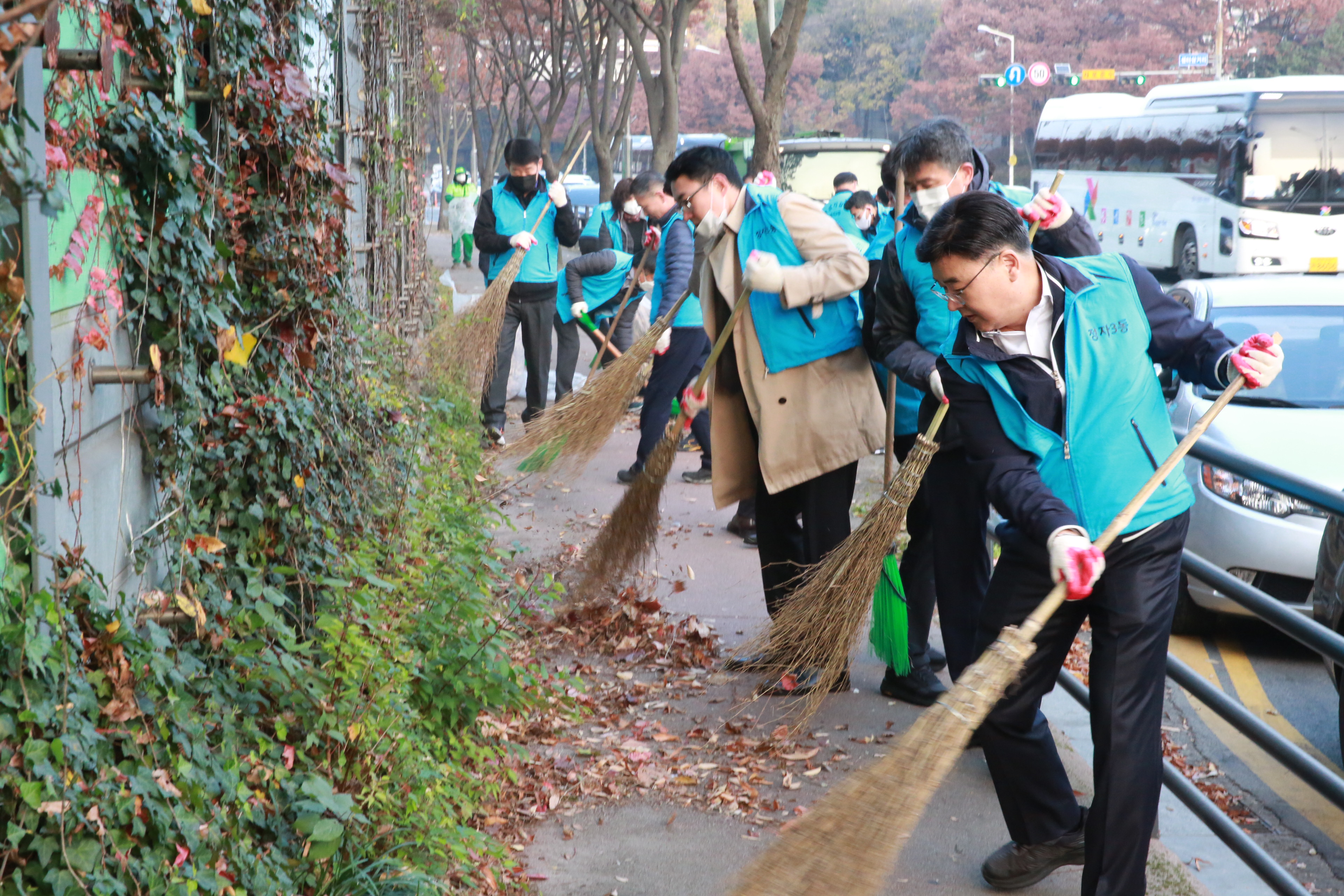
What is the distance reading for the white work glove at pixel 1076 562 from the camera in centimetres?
266

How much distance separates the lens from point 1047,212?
3.64 meters

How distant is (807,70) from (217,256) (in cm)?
5599

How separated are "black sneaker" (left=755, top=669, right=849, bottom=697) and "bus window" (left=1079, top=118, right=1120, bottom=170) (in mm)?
20132

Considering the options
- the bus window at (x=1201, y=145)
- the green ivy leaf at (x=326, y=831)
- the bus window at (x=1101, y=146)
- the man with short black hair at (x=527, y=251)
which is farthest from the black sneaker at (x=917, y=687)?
the bus window at (x=1101, y=146)

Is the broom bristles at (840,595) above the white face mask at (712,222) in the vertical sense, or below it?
below

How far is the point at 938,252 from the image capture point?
295cm

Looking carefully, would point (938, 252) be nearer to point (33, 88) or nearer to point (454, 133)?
point (33, 88)

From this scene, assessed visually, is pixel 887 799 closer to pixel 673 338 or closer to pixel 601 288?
pixel 673 338

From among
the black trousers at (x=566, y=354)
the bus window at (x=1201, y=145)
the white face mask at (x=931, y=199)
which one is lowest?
the black trousers at (x=566, y=354)

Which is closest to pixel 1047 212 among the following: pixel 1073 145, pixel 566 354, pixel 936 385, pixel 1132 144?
pixel 936 385

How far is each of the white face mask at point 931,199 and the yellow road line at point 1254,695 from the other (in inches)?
82.3

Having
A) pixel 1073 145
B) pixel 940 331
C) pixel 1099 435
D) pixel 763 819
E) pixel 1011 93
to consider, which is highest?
pixel 1011 93

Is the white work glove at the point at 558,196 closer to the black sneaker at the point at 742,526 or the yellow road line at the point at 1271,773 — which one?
the black sneaker at the point at 742,526

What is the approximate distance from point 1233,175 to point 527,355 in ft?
43.2
